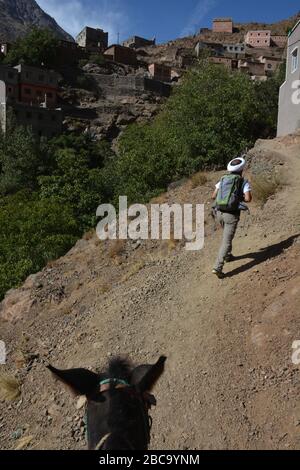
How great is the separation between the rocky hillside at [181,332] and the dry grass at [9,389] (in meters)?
0.08

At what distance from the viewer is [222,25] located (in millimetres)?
111000

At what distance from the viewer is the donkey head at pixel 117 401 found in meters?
2.26

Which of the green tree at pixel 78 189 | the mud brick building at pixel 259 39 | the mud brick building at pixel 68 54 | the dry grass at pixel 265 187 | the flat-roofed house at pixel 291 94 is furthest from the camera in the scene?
the mud brick building at pixel 259 39

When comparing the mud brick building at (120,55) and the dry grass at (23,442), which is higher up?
the mud brick building at (120,55)

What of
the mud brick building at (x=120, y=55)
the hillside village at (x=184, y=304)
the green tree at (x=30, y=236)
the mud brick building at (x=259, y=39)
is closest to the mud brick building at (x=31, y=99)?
the mud brick building at (x=120, y=55)

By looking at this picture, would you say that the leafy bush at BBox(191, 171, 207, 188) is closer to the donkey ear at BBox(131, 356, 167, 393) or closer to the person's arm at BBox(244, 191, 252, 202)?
the person's arm at BBox(244, 191, 252, 202)

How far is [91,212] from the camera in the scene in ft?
75.2

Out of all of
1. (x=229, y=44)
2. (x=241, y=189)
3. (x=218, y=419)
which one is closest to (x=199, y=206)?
(x=241, y=189)

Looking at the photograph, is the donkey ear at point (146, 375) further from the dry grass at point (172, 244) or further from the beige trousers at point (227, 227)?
the dry grass at point (172, 244)

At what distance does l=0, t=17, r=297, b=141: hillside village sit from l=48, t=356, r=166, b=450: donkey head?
3337cm

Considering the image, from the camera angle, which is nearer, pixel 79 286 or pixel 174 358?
pixel 174 358

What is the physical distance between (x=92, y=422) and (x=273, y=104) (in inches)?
1157
